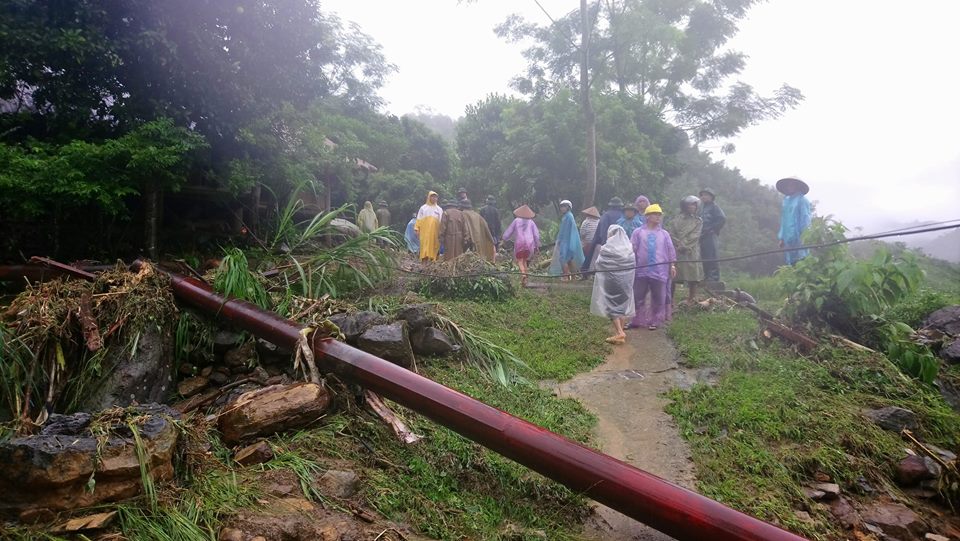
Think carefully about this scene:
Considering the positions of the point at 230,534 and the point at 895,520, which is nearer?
the point at 230,534

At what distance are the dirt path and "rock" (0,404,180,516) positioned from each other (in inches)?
90.1

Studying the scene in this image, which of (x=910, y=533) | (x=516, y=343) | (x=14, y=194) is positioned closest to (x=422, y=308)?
(x=516, y=343)

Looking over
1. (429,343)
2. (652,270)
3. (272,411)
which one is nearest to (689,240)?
(652,270)

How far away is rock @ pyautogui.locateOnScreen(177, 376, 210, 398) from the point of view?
4.18 metres

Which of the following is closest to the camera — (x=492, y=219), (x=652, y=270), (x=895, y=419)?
(x=895, y=419)

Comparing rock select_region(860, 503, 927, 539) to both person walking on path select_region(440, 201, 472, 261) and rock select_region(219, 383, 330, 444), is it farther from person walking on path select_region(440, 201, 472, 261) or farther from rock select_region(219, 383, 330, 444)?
person walking on path select_region(440, 201, 472, 261)

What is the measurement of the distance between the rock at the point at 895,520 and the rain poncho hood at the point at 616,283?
141 inches

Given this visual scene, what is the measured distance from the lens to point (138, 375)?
3828 millimetres

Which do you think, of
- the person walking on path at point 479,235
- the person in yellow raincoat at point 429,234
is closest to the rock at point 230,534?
the person walking on path at point 479,235

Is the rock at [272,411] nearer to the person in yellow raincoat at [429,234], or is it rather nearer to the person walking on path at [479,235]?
the person walking on path at [479,235]

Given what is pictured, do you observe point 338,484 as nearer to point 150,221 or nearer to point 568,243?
point 150,221

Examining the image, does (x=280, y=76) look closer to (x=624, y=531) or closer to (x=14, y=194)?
(x=14, y=194)

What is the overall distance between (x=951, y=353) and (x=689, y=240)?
3.50m

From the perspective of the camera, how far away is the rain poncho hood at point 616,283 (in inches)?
266
